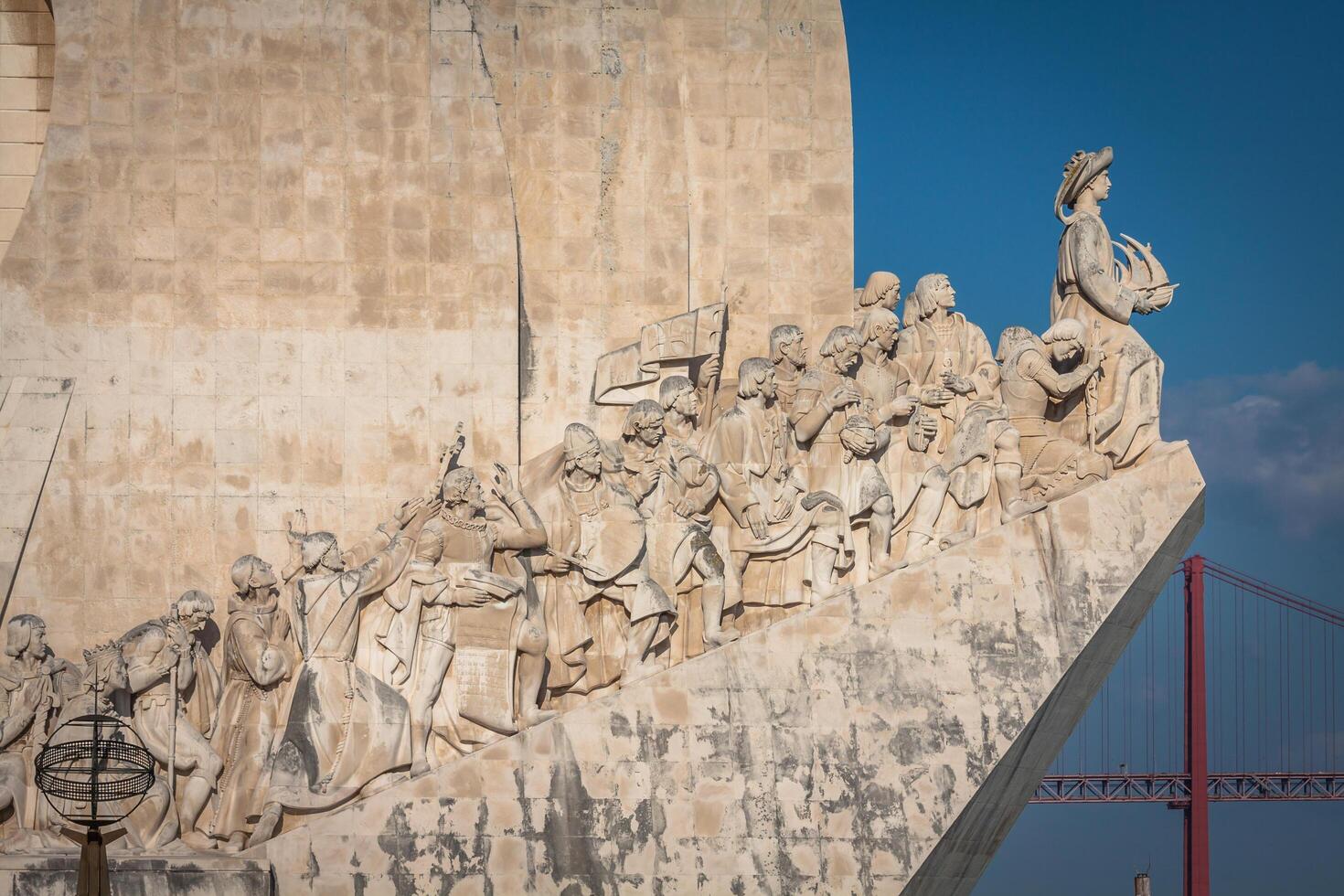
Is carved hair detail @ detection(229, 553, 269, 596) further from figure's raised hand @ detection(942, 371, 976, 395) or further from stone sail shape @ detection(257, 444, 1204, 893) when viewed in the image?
figure's raised hand @ detection(942, 371, 976, 395)

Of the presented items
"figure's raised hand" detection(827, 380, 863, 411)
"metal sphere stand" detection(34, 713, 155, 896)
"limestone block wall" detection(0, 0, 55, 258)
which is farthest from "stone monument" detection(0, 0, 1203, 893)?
"limestone block wall" detection(0, 0, 55, 258)

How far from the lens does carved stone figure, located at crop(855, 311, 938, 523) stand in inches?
608

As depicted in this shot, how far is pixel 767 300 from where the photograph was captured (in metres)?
16.6

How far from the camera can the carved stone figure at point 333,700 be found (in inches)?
553

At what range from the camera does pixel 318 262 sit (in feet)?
52.1

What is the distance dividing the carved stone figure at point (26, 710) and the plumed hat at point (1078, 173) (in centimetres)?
700

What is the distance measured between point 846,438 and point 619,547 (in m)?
1.65

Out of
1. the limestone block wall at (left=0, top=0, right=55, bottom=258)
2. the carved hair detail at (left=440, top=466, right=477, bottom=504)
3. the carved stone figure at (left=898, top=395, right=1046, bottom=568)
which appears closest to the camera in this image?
the carved hair detail at (left=440, top=466, right=477, bottom=504)

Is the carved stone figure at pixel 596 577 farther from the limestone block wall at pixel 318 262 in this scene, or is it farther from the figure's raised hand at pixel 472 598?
the limestone block wall at pixel 318 262

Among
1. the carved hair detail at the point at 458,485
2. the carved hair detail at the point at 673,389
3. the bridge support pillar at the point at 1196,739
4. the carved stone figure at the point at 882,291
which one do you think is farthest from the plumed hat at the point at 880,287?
the bridge support pillar at the point at 1196,739

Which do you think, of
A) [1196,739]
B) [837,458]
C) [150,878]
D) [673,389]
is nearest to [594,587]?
[673,389]

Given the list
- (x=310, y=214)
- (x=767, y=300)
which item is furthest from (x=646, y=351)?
(x=310, y=214)

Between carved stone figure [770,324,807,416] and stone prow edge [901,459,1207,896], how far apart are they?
2437 mm

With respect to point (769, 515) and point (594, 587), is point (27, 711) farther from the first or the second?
point (769, 515)
